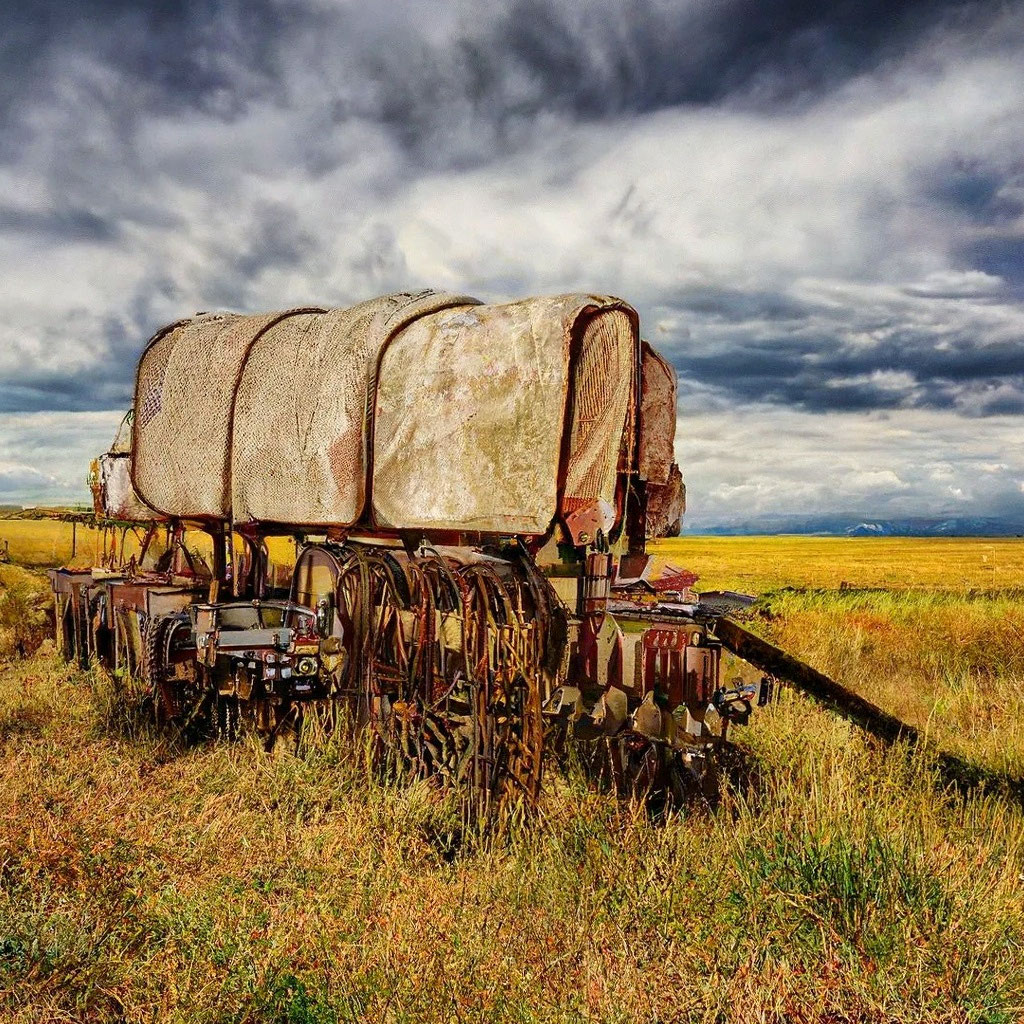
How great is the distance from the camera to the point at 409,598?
4723mm

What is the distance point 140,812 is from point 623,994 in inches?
112

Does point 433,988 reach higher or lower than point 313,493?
lower

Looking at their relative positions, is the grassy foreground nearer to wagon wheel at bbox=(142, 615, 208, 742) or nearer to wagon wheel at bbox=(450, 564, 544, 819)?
wagon wheel at bbox=(450, 564, 544, 819)

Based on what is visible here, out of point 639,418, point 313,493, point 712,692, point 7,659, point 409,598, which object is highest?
point 639,418

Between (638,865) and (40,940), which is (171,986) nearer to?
(40,940)

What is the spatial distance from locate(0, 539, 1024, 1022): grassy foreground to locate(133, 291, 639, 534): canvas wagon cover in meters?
1.61

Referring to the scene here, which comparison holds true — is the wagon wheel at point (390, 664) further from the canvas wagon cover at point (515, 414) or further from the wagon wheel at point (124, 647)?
the wagon wheel at point (124, 647)

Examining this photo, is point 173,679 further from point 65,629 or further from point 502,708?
point 65,629

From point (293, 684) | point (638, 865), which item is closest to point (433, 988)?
point (638, 865)

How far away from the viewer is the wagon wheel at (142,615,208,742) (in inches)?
231

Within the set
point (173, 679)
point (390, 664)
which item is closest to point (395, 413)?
point (390, 664)

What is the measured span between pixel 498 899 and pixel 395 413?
3030 mm

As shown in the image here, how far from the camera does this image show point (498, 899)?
349 cm

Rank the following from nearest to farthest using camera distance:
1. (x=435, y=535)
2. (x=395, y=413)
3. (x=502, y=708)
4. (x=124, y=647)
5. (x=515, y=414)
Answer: (x=502, y=708)
(x=515, y=414)
(x=395, y=413)
(x=435, y=535)
(x=124, y=647)
